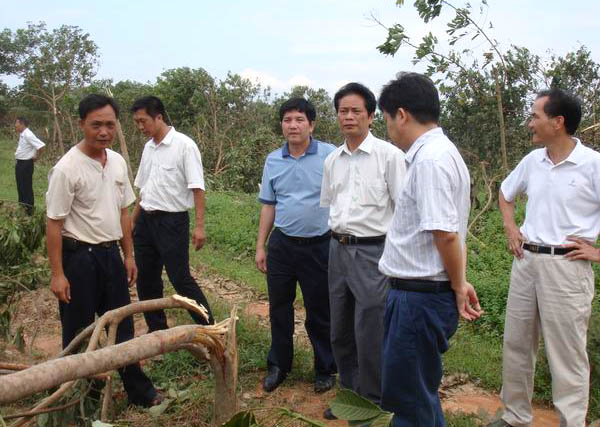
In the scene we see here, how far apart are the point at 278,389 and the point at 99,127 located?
6.41 ft

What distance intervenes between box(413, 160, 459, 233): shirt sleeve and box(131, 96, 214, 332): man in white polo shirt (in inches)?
89.7

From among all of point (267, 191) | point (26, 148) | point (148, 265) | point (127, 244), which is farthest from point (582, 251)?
point (26, 148)

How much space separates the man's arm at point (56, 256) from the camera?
3.31m

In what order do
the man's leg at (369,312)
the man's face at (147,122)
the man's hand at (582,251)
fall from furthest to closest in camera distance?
1. the man's face at (147,122)
2. the man's leg at (369,312)
3. the man's hand at (582,251)

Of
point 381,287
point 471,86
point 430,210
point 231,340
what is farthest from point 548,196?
point 471,86

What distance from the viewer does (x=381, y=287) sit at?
3.24 meters

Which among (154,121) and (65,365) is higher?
(154,121)

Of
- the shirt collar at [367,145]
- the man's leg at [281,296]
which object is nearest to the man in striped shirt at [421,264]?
the shirt collar at [367,145]

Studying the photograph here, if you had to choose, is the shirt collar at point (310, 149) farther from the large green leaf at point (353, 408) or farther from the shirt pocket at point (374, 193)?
the large green leaf at point (353, 408)

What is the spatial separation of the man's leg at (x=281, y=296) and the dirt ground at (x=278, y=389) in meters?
0.21

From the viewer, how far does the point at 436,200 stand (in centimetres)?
233

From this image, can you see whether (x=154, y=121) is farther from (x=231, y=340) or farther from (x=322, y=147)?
(x=231, y=340)

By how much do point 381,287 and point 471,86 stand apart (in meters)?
6.11

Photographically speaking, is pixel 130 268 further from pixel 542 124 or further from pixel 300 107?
pixel 542 124
